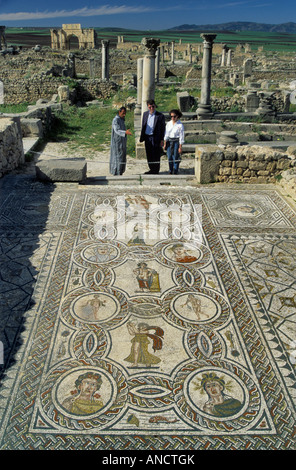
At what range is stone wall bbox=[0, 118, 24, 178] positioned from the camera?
22.7 feet

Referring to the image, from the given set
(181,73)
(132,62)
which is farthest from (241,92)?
(132,62)

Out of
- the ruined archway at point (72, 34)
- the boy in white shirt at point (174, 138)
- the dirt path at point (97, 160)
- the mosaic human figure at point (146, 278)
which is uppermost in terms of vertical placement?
the ruined archway at point (72, 34)

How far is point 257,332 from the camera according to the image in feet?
10.9

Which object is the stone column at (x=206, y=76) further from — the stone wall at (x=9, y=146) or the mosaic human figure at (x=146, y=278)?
the mosaic human figure at (x=146, y=278)

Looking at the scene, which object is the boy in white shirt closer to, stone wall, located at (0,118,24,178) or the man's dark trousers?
the man's dark trousers

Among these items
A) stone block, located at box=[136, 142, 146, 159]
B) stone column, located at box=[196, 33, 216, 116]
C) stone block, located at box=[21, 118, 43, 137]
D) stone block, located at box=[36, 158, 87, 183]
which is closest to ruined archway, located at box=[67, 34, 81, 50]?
stone column, located at box=[196, 33, 216, 116]

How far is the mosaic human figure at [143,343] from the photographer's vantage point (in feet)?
9.87

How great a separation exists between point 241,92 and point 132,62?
13.3 meters

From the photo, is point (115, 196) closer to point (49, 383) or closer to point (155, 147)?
point (155, 147)

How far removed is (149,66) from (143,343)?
838 cm

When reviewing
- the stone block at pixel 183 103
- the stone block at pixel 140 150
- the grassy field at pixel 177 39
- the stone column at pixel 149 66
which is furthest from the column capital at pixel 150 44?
the grassy field at pixel 177 39
